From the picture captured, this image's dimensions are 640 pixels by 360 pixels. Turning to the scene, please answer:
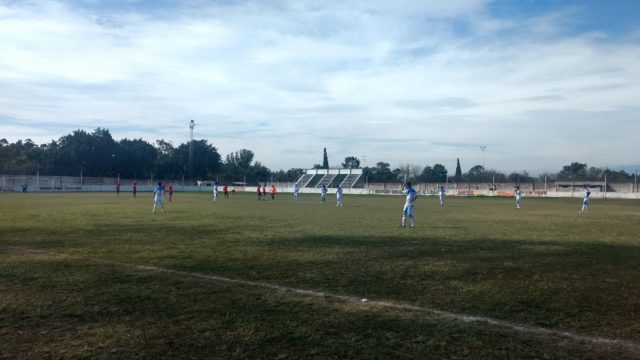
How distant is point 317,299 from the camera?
7590 millimetres

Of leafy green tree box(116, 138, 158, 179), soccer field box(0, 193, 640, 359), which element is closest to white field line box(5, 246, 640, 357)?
soccer field box(0, 193, 640, 359)

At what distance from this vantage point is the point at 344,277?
367 inches

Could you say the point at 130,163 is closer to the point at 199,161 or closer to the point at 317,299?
the point at 199,161

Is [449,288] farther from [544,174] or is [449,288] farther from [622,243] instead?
[544,174]

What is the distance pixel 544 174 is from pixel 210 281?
6944cm

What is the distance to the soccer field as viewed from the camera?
550cm

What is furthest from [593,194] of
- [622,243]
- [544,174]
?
[622,243]

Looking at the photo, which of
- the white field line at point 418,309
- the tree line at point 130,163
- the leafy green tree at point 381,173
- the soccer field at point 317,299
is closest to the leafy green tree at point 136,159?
the tree line at point 130,163

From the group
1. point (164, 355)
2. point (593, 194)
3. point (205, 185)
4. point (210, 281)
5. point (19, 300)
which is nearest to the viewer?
point (164, 355)

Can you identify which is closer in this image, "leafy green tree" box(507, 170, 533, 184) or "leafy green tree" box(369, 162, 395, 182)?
"leafy green tree" box(507, 170, 533, 184)

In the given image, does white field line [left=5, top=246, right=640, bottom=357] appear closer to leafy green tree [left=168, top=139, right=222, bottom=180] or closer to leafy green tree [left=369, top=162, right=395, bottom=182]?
leafy green tree [left=369, top=162, right=395, bottom=182]

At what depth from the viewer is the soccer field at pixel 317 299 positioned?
18.0ft

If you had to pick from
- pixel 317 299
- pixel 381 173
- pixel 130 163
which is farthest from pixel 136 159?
pixel 317 299

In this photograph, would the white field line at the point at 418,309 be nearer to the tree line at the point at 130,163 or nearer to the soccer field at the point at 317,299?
the soccer field at the point at 317,299
